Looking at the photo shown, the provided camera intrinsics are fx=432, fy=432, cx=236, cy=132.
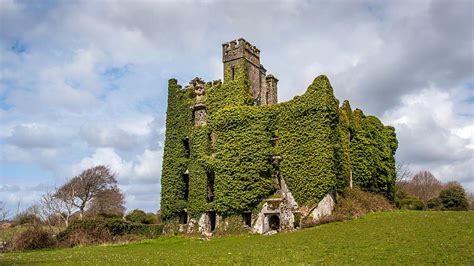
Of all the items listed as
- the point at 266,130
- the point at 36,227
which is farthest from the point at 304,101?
the point at 36,227

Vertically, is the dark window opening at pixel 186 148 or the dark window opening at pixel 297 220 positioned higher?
the dark window opening at pixel 186 148

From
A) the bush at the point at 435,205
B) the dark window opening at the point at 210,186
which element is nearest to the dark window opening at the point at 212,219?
the dark window opening at the point at 210,186

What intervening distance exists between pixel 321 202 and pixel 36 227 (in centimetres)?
2773

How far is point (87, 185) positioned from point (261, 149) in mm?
44634

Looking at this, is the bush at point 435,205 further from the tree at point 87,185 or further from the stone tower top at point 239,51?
the tree at point 87,185

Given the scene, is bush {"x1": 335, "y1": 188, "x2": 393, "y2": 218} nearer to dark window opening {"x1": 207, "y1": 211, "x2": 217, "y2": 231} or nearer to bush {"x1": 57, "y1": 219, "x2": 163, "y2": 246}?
dark window opening {"x1": 207, "y1": 211, "x2": 217, "y2": 231}

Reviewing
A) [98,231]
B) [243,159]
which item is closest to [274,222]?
[243,159]

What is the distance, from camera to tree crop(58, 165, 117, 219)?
237 ft

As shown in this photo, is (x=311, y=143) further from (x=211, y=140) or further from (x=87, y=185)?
(x=87, y=185)

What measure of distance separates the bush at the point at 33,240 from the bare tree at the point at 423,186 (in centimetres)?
5818

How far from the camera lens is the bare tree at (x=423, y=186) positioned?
268ft

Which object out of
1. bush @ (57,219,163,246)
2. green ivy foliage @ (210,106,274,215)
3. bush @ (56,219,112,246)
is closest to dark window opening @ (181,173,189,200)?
bush @ (57,219,163,246)

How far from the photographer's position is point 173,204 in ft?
151

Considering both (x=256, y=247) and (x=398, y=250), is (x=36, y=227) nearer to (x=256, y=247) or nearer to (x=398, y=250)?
(x=256, y=247)
